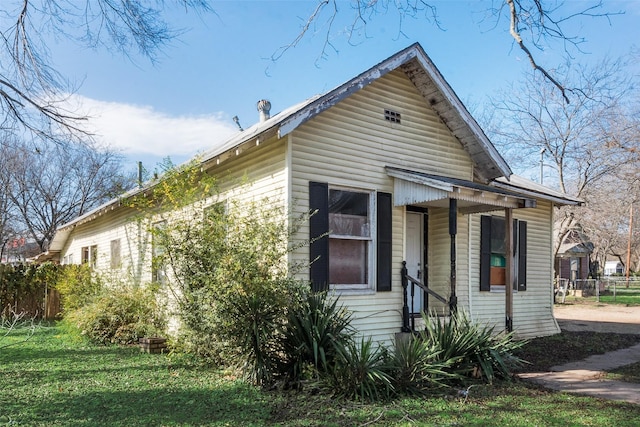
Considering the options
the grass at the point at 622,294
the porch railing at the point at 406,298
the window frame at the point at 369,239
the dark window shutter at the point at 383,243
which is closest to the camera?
the window frame at the point at 369,239

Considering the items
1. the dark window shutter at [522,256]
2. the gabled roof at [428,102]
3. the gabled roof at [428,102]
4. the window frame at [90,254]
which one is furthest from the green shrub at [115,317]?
the dark window shutter at [522,256]

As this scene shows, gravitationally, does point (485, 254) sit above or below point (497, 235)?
below

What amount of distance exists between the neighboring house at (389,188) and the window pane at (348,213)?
0.7 inches

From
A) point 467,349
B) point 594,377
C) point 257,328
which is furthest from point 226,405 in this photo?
point 594,377

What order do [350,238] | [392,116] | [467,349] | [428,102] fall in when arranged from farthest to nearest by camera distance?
[428,102] < [392,116] < [350,238] < [467,349]

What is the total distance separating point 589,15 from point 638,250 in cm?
6331

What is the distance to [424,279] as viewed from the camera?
10008 millimetres

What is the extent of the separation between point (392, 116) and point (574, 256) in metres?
34.2

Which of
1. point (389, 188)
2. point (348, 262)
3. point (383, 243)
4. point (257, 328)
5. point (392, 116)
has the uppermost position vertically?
point (392, 116)

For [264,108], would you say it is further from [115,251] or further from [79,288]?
[115,251]

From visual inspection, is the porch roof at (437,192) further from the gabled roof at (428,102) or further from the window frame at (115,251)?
the window frame at (115,251)

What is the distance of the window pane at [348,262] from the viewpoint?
26.9ft

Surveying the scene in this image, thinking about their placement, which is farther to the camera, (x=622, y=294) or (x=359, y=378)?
(x=622, y=294)

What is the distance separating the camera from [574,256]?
1497 inches
